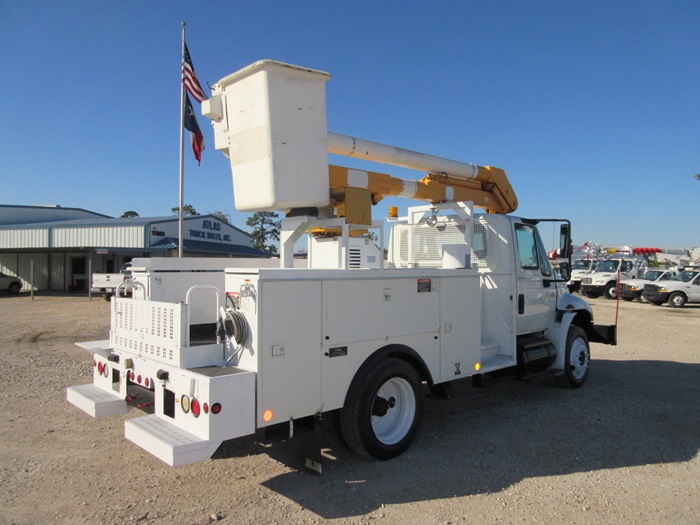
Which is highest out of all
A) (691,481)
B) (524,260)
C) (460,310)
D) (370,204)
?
(370,204)

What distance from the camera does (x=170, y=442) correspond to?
3455 mm

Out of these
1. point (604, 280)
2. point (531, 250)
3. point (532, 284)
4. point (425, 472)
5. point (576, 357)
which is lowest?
point (425, 472)

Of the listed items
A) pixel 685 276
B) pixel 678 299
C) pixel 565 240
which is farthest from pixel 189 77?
pixel 685 276

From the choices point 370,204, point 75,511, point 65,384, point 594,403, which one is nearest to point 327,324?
point 370,204

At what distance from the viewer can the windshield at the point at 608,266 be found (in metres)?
26.9

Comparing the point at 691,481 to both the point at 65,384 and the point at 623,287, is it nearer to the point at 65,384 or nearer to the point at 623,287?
the point at 65,384

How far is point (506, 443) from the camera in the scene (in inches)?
210

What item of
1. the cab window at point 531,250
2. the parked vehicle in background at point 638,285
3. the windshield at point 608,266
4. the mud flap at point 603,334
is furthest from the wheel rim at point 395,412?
the windshield at point 608,266

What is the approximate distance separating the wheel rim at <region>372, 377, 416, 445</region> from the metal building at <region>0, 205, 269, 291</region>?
25159 millimetres

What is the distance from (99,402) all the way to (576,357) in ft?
21.2

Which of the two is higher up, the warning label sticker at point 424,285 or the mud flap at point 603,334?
the warning label sticker at point 424,285

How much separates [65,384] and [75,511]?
4333mm

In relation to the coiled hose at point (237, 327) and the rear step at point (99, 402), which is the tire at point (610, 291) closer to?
the coiled hose at point (237, 327)

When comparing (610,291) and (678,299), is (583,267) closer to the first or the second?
(610,291)
